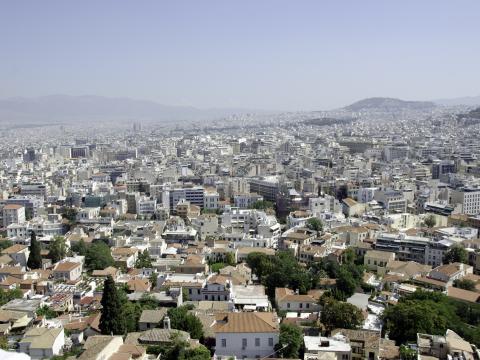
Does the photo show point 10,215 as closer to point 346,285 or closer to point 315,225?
point 315,225

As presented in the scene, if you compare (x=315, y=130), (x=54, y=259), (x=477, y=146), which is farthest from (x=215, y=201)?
(x=315, y=130)

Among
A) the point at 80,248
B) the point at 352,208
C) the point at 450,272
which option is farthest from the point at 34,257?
the point at 352,208

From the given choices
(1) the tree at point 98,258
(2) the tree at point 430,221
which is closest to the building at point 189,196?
(1) the tree at point 98,258

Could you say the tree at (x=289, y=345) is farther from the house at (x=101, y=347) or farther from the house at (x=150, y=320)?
the house at (x=101, y=347)

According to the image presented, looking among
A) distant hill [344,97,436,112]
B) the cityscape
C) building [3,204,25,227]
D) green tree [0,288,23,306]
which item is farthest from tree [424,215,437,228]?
distant hill [344,97,436,112]

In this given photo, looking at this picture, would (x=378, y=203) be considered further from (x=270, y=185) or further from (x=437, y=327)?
(x=437, y=327)
